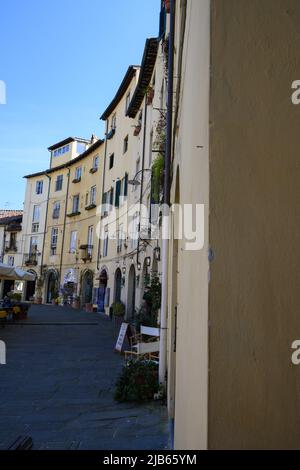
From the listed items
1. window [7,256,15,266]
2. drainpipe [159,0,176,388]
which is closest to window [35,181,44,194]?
window [7,256,15,266]

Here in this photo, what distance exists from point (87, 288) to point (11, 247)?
546 inches

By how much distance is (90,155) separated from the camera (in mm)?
30828

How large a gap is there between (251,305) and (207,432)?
375 millimetres

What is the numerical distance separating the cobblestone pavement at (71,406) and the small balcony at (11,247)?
30076 millimetres

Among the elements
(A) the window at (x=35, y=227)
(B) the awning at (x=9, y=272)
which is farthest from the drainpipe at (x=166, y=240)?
(A) the window at (x=35, y=227)

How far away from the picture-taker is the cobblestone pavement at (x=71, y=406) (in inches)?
164

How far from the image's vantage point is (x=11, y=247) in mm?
39438

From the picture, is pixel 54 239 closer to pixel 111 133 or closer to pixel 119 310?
pixel 111 133

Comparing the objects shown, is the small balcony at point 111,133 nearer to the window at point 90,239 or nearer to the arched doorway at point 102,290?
the window at point 90,239


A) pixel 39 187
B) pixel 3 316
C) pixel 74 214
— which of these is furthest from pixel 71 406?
pixel 39 187

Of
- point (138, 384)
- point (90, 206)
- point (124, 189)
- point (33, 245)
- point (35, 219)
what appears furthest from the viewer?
point (35, 219)

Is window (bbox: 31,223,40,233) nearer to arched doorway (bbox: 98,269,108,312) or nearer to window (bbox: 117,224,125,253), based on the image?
arched doorway (bbox: 98,269,108,312)

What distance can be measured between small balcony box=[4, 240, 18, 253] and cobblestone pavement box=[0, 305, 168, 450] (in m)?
30.1
